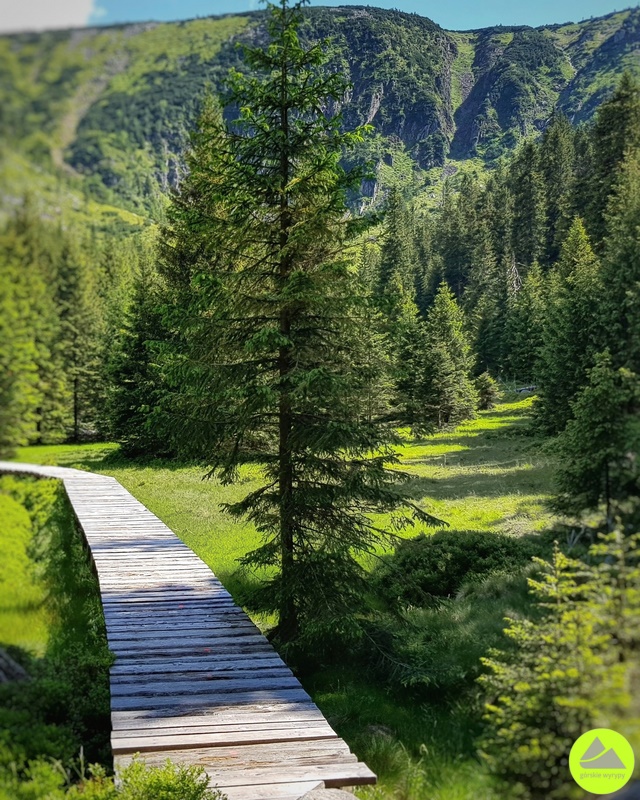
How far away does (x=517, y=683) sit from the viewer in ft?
13.4

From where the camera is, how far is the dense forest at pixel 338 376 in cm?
376

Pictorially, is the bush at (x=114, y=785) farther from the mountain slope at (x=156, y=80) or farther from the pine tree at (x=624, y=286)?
the pine tree at (x=624, y=286)

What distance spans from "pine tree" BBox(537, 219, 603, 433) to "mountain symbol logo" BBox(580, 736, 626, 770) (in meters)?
3.16

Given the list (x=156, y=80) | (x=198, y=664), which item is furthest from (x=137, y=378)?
(x=156, y=80)

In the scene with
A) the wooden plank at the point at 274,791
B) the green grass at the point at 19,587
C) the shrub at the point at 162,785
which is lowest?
the wooden plank at the point at 274,791

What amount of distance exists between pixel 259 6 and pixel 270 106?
1.12 metres

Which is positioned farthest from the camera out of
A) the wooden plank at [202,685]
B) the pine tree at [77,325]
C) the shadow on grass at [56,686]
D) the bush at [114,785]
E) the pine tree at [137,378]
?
the pine tree at [137,378]

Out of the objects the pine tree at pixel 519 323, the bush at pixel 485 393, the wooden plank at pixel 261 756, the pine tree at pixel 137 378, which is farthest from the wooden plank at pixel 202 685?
the bush at pixel 485 393

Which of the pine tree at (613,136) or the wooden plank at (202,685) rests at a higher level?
the pine tree at (613,136)

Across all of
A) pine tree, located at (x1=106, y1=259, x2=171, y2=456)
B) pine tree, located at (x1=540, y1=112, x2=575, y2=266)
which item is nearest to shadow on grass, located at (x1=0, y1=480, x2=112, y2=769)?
pine tree, located at (x1=106, y1=259, x2=171, y2=456)

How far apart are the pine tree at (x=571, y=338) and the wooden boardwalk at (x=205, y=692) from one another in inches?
159

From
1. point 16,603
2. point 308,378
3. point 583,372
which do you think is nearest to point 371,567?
point 308,378

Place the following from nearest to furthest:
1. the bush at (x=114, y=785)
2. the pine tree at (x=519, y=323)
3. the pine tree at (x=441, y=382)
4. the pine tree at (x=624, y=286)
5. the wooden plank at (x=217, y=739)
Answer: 1. the bush at (x=114, y=785)
2. the pine tree at (x=624, y=286)
3. the wooden plank at (x=217, y=739)
4. the pine tree at (x=519, y=323)
5. the pine tree at (x=441, y=382)

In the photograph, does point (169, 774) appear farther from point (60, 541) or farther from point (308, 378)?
point (308, 378)
